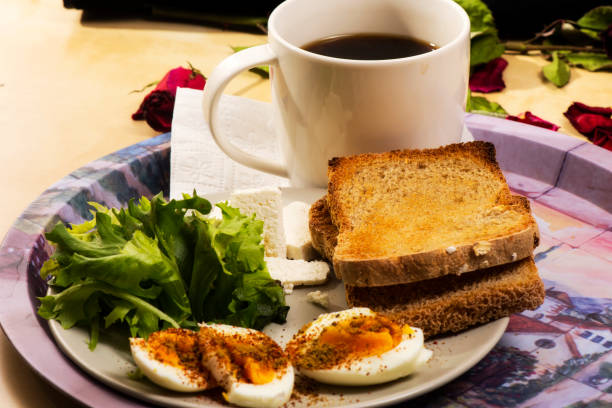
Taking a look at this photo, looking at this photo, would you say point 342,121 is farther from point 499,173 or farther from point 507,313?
point 507,313

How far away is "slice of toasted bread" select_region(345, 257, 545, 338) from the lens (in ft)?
3.70

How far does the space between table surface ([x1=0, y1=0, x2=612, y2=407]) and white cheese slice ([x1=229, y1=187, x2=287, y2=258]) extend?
0.53 metres

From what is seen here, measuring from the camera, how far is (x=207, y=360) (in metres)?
0.99

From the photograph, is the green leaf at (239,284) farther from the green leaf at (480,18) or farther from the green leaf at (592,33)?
the green leaf at (592,33)

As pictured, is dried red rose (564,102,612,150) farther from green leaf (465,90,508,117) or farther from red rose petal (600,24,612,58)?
red rose petal (600,24,612,58)

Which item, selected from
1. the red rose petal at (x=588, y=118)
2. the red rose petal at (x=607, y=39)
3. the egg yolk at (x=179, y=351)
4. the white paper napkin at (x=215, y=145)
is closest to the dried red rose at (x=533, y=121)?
the red rose petal at (x=588, y=118)

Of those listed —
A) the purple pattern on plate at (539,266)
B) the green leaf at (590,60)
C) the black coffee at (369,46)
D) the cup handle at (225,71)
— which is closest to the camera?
the purple pattern on plate at (539,266)

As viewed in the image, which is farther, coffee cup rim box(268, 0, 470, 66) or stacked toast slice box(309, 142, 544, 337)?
coffee cup rim box(268, 0, 470, 66)

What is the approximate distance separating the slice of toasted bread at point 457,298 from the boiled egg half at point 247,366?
0.70 feet

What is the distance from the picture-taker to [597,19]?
2340 mm

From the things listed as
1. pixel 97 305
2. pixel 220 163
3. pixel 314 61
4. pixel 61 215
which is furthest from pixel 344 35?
pixel 97 305

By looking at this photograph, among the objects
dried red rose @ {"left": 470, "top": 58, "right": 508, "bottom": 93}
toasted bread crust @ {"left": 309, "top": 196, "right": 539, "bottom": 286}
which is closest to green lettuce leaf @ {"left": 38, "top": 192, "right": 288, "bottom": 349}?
toasted bread crust @ {"left": 309, "top": 196, "right": 539, "bottom": 286}

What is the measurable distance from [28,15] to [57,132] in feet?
3.53

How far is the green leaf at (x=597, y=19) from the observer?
2318 millimetres
